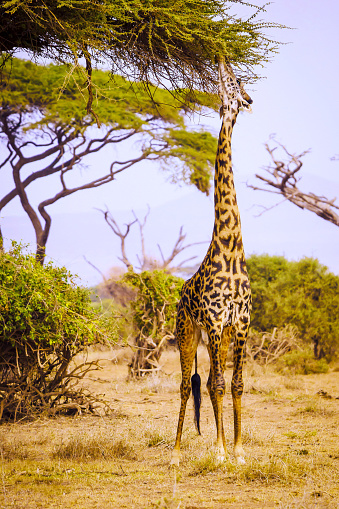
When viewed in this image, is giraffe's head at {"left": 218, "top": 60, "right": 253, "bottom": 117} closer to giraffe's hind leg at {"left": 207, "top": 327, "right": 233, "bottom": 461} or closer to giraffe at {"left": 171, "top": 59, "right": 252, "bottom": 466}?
giraffe at {"left": 171, "top": 59, "right": 252, "bottom": 466}

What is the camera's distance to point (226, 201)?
5172 mm

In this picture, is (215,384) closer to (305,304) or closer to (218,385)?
(218,385)

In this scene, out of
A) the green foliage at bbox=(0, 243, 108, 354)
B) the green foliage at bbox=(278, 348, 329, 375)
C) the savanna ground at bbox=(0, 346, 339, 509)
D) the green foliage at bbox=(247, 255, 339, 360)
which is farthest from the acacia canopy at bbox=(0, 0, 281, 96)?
the green foliage at bbox=(247, 255, 339, 360)

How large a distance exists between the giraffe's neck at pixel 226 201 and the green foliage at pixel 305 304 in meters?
8.91

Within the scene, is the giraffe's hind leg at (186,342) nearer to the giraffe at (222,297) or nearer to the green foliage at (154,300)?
the giraffe at (222,297)

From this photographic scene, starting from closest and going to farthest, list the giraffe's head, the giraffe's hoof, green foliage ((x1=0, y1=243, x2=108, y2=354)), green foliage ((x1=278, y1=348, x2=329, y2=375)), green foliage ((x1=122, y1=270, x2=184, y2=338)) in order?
the giraffe's hoof
the giraffe's head
green foliage ((x1=0, y1=243, x2=108, y2=354))
green foliage ((x1=122, y1=270, x2=184, y2=338))
green foliage ((x1=278, y1=348, x2=329, y2=375))

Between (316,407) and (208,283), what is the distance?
3846 mm

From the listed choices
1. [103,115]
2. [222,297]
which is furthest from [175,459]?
[103,115]

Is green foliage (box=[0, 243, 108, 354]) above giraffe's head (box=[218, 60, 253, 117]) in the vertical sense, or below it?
below

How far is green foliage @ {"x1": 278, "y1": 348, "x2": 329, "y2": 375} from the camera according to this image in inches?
488

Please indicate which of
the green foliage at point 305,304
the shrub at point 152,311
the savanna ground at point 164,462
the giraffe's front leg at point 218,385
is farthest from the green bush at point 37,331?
the green foliage at point 305,304

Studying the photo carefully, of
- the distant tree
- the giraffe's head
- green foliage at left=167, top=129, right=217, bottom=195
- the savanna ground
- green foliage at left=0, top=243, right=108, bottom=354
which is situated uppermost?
green foliage at left=167, top=129, right=217, bottom=195

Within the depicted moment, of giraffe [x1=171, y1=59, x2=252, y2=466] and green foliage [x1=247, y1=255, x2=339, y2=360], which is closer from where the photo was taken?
giraffe [x1=171, y1=59, x2=252, y2=466]

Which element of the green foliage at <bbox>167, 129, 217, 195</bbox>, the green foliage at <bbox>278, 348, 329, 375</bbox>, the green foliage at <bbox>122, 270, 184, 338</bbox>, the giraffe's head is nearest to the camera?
the giraffe's head
